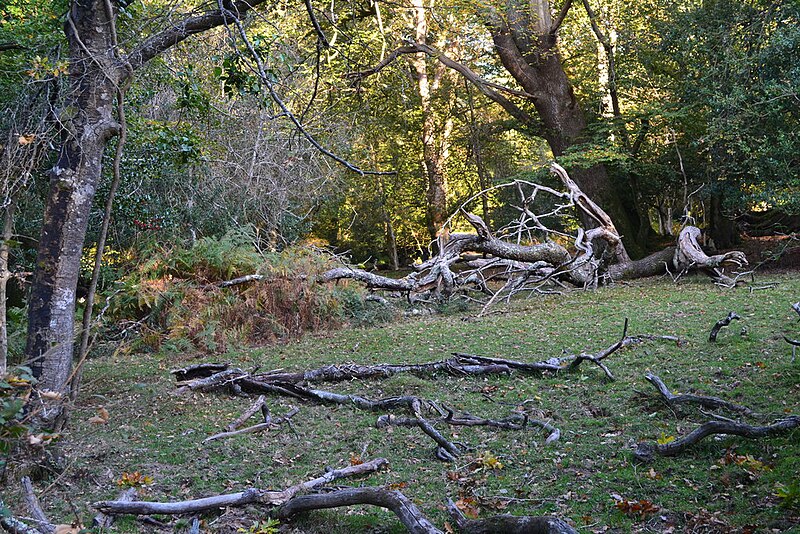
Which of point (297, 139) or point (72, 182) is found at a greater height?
point (297, 139)

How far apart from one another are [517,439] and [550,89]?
12388mm

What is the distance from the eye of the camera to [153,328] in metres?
9.76

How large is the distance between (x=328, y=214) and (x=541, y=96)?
8502mm

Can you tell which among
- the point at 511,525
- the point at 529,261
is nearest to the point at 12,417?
the point at 511,525

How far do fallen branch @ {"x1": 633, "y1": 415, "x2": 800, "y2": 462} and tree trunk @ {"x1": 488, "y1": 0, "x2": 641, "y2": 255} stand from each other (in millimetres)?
11906

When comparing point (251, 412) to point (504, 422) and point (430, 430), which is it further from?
point (504, 422)

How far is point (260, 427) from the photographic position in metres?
5.49

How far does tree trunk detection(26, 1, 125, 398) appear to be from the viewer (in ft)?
15.0

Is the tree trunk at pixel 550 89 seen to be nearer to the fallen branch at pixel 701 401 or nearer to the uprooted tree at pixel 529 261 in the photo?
the uprooted tree at pixel 529 261

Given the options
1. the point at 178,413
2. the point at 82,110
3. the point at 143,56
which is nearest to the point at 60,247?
the point at 82,110

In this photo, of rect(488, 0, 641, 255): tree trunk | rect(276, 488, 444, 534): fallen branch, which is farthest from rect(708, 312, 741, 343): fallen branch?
rect(488, 0, 641, 255): tree trunk

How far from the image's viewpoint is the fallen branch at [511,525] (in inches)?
115

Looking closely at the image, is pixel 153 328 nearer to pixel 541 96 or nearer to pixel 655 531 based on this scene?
pixel 655 531

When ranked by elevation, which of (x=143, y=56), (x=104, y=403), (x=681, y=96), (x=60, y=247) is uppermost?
(x=681, y=96)
